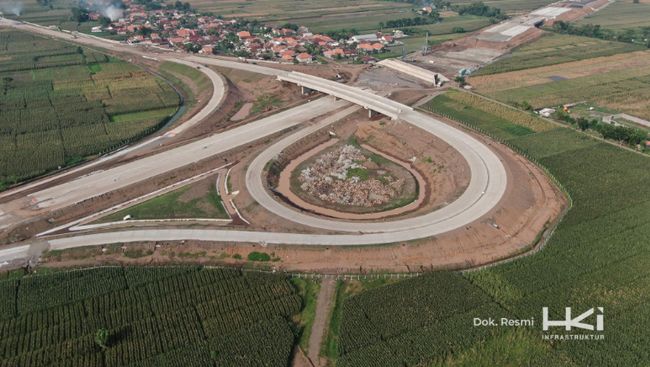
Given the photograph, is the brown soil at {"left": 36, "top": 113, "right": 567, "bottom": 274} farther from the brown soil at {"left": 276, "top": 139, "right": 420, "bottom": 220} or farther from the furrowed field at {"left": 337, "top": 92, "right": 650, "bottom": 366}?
the brown soil at {"left": 276, "top": 139, "right": 420, "bottom": 220}

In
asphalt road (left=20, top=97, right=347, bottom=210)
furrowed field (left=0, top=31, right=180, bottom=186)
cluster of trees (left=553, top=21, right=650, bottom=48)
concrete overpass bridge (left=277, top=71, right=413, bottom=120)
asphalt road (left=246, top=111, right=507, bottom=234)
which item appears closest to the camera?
asphalt road (left=246, top=111, right=507, bottom=234)

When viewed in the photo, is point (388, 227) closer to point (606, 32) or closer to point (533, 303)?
point (533, 303)

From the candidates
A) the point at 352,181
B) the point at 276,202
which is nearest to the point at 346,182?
the point at 352,181

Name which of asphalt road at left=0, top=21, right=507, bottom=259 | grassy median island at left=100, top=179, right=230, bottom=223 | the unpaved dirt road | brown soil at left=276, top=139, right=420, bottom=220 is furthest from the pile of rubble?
the unpaved dirt road

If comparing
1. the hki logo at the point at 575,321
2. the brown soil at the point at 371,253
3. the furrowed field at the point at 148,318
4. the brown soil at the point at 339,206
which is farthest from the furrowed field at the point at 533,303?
the brown soil at the point at 339,206

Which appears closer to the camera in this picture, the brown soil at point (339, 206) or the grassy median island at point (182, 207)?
the grassy median island at point (182, 207)

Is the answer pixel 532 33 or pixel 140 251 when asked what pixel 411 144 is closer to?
pixel 140 251

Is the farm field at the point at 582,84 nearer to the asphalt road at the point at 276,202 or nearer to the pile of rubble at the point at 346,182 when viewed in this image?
the asphalt road at the point at 276,202
